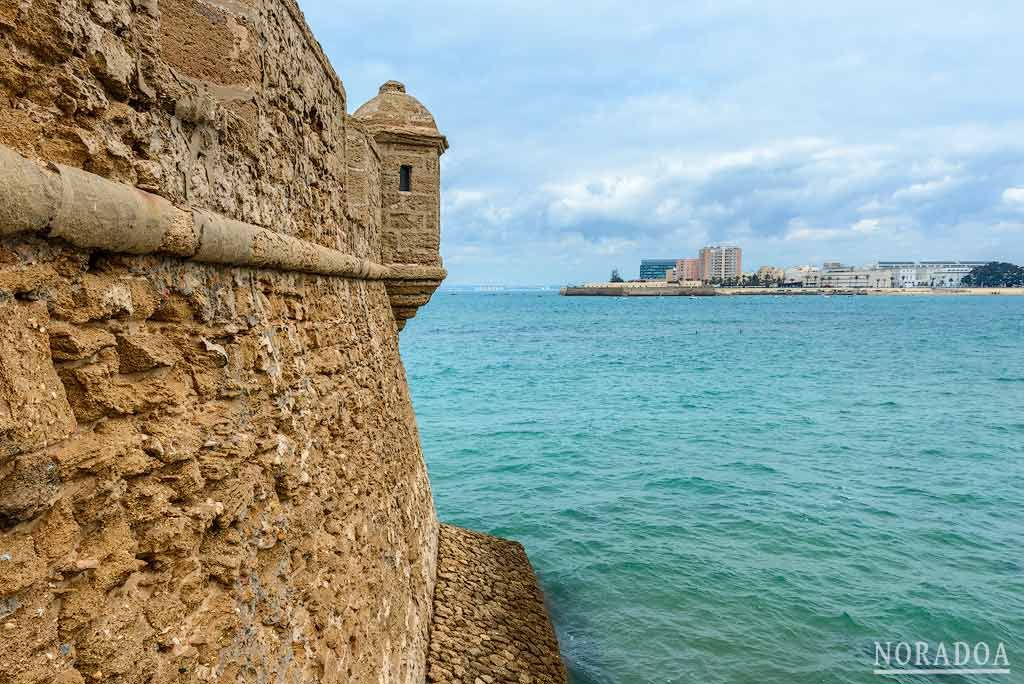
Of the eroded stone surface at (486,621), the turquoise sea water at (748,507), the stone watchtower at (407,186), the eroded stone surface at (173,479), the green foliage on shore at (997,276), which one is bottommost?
the turquoise sea water at (748,507)

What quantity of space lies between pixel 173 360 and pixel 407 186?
6.82 m

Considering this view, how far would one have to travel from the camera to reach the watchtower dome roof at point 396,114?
880cm

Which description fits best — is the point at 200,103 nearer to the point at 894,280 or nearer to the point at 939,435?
the point at 939,435

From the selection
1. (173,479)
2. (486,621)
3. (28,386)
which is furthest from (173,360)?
(486,621)

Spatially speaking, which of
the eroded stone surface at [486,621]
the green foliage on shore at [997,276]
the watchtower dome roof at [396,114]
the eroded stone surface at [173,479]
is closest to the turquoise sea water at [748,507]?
the eroded stone surface at [486,621]

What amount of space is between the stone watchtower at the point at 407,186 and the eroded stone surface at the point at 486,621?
3.92 m

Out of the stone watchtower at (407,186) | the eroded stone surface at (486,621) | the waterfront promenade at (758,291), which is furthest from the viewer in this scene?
the waterfront promenade at (758,291)

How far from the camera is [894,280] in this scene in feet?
632

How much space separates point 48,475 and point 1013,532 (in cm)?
Result: 1702

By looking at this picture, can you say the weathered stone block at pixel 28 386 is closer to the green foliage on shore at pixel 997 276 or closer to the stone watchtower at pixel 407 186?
the stone watchtower at pixel 407 186

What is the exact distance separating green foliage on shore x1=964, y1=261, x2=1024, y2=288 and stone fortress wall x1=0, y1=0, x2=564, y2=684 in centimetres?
21182

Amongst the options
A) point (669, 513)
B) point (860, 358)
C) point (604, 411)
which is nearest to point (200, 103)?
point (669, 513)

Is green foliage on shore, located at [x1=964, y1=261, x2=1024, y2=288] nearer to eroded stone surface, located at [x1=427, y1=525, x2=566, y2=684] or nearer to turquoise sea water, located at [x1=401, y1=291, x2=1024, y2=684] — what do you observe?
turquoise sea water, located at [x1=401, y1=291, x2=1024, y2=684]

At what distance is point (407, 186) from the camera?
8.98 m
